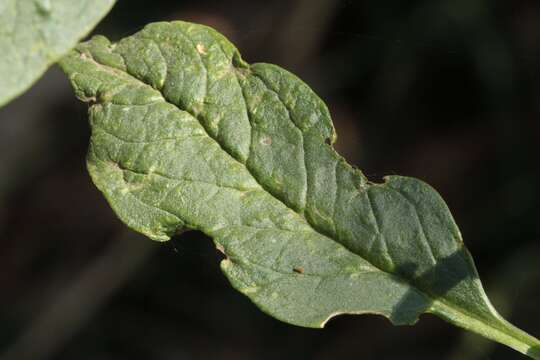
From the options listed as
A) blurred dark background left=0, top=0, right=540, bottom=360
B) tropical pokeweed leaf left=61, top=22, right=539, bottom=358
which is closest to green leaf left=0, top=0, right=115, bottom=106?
tropical pokeweed leaf left=61, top=22, right=539, bottom=358

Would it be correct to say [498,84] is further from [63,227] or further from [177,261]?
[63,227]

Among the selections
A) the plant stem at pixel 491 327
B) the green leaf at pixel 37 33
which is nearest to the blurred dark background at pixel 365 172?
the plant stem at pixel 491 327

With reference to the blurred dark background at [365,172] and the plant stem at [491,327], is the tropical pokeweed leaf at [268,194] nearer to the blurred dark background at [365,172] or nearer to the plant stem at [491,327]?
the plant stem at [491,327]

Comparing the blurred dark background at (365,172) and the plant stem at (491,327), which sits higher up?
the plant stem at (491,327)

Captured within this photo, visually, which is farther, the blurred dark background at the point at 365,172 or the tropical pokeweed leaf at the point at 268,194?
the blurred dark background at the point at 365,172

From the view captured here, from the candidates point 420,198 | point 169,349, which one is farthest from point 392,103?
point 420,198

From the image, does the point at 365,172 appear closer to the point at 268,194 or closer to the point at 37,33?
the point at 268,194
